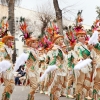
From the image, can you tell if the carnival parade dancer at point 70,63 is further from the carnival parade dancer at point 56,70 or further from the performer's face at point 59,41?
the carnival parade dancer at point 56,70

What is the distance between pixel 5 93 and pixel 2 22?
6.90 feet

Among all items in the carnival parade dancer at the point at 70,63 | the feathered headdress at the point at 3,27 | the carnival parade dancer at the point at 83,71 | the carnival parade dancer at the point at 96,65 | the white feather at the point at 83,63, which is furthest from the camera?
the carnival parade dancer at the point at 70,63

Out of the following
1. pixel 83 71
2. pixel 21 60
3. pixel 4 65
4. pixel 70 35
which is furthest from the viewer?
pixel 70 35

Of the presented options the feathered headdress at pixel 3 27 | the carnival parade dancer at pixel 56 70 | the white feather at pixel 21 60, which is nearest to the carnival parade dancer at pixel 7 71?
the white feather at pixel 21 60

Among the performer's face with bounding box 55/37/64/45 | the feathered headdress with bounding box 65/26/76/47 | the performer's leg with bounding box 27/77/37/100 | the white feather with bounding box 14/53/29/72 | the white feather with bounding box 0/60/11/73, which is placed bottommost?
the performer's leg with bounding box 27/77/37/100

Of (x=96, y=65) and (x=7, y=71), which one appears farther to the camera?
(x=7, y=71)

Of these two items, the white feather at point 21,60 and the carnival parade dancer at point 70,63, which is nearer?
the white feather at point 21,60

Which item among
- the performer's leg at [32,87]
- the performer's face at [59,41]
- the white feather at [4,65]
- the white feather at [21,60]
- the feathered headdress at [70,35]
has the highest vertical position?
the feathered headdress at [70,35]

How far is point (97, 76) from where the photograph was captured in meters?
7.49

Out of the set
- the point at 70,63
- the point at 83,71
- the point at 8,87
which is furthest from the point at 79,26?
the point at 8,87

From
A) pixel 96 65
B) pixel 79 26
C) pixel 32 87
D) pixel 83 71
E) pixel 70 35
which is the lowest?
pixel 32 87

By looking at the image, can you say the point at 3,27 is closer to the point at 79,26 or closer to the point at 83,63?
the point at 79,26

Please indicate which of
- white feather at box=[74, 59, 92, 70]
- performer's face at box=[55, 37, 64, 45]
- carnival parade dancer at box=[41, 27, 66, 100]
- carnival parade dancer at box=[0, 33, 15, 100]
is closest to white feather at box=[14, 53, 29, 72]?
carnival parade dancer at box=[0, 33, 15, 100]

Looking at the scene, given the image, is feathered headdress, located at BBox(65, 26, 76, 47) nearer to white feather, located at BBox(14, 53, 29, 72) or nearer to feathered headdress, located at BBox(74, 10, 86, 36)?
feathered headdress, located at BBox(74, 10, 86, 36)
